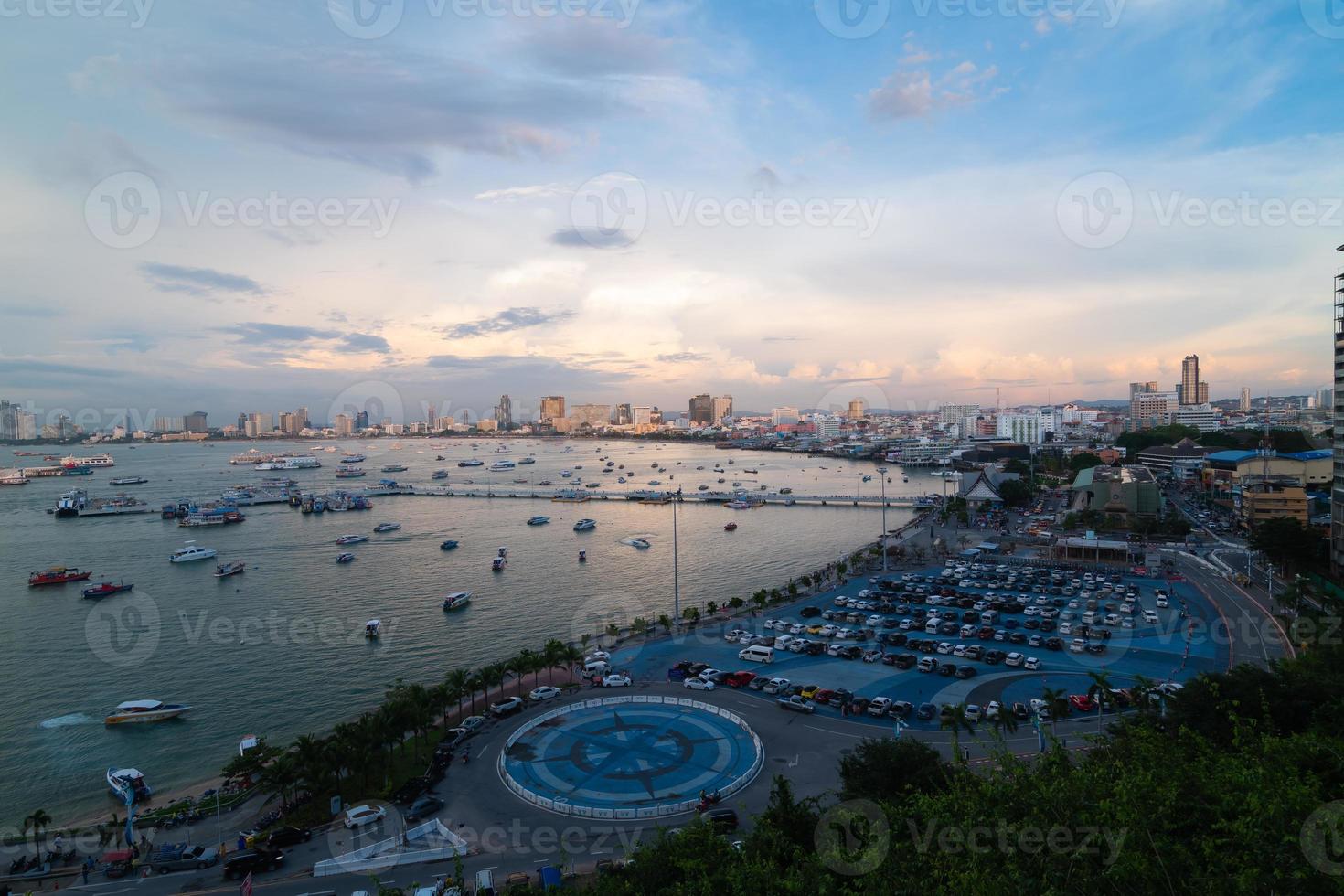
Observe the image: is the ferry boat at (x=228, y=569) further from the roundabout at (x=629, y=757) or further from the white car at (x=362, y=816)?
the white car at (x=362, y=816)

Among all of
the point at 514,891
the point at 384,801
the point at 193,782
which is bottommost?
the point at 193,782

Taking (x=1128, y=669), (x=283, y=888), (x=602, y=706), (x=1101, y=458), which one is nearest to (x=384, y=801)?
(x=283, y=888)

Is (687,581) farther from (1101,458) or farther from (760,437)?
(760,437)

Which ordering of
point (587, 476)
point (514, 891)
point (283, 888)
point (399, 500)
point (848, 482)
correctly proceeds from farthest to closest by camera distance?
1. point (587, 476)
2. point (848, 482)
3. point (399, 500)
4. point (283, 888)
5. point (514, 891)

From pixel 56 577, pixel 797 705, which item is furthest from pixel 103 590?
pixel 797 705

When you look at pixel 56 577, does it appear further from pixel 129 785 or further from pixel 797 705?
pixel 797 705

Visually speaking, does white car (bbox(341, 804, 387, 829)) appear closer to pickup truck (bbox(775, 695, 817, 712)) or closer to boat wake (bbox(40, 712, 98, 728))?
pickup truck (bbox(775, 695, 817, 712))
